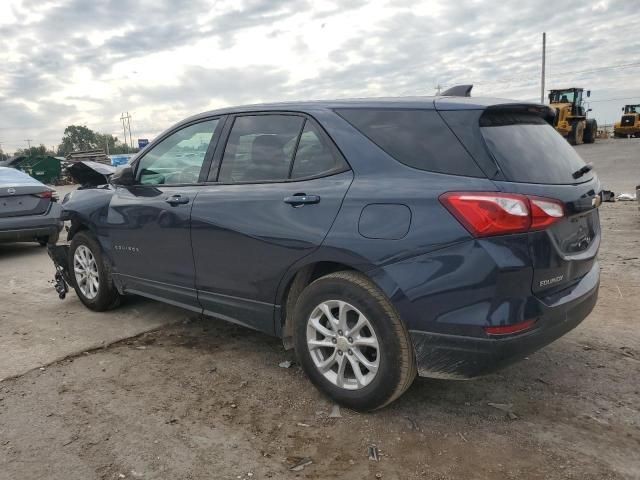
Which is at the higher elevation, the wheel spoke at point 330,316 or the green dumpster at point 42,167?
the green dumpster at point 42,167

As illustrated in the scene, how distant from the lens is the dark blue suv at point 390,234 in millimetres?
2539

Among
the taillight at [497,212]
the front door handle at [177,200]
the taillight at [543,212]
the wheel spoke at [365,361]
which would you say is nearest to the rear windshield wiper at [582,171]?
the taillight at [543,212]

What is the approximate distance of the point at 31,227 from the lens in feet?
26.6

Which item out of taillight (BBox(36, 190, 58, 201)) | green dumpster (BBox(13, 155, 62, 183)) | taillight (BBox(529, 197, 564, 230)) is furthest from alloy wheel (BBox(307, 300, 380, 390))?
green dumpster (BBox(13, 155, 62, 183))

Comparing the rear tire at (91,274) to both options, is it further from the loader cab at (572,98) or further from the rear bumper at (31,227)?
the loader cab at (572,98)

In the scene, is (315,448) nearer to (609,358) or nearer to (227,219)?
(227,219)

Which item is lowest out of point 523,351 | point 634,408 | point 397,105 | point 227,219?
point 634,408

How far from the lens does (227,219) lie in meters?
3.49

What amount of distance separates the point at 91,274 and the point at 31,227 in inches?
154

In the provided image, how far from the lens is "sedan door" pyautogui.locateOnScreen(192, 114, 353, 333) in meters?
3.08

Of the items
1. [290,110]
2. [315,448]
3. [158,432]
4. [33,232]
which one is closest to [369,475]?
[315,448]

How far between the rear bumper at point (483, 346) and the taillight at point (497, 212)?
43 cm

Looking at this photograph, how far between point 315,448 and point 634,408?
1.81m

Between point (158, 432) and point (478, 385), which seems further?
point (478, 385)
